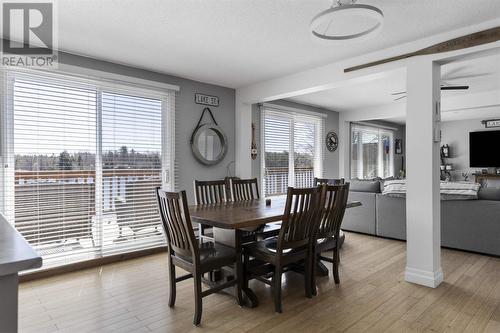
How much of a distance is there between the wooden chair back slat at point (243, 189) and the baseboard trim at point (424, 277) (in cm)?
189

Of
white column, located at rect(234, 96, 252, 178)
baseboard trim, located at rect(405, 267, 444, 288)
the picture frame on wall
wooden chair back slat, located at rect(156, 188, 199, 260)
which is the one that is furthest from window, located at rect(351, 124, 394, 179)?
wooden chair back slat, located at rect(156, 188, 199, 260)

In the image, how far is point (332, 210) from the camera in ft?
9.00

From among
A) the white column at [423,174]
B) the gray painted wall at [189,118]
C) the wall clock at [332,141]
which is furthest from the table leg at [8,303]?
the wall clock at [332,141]

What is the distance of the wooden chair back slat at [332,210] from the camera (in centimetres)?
267

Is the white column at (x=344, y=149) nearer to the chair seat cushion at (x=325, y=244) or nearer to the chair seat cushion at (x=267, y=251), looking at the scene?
the chair seat cushion at (x=325, y=244)

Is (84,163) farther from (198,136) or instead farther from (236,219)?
(236,219)

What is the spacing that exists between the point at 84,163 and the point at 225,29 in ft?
7.01

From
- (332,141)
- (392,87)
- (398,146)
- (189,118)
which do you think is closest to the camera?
(189,118)

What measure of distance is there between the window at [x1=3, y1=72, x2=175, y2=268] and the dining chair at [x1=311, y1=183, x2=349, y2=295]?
87.4 inches

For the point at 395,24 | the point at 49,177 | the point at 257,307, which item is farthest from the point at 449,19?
the point at 49,177

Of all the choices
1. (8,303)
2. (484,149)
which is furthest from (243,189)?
(484,149)

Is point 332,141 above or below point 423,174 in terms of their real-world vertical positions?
above

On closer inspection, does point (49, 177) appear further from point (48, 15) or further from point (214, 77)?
point (214, 77)

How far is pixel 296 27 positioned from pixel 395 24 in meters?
0.85
